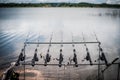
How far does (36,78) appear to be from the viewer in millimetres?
22344

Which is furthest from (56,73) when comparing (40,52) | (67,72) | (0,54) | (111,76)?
(0,54)

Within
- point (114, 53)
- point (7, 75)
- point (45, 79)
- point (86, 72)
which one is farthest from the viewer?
point (114, 53)

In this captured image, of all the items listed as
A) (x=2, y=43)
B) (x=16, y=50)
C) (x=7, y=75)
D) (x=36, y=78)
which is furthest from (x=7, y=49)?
(x=7, y=75)

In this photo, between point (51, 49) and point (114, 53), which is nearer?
point (114, 53)

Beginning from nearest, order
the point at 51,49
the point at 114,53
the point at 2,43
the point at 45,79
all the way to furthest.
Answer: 1. the point at 45,79
2. the point at 114,53
3. the point at 51,49
4. the point at 2,43

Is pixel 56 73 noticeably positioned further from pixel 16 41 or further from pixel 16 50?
pixel 16 41

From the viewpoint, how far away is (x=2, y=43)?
3922 centimetres

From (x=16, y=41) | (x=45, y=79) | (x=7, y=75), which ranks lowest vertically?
(x=16, y=41)

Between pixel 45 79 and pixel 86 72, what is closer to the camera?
pixel 45 79

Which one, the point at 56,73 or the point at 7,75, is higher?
the point at 7,75

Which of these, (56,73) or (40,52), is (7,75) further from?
(40,52)

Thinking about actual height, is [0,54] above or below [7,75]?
below

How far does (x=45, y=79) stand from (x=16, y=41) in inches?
809

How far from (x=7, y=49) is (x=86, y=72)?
51.2ft
